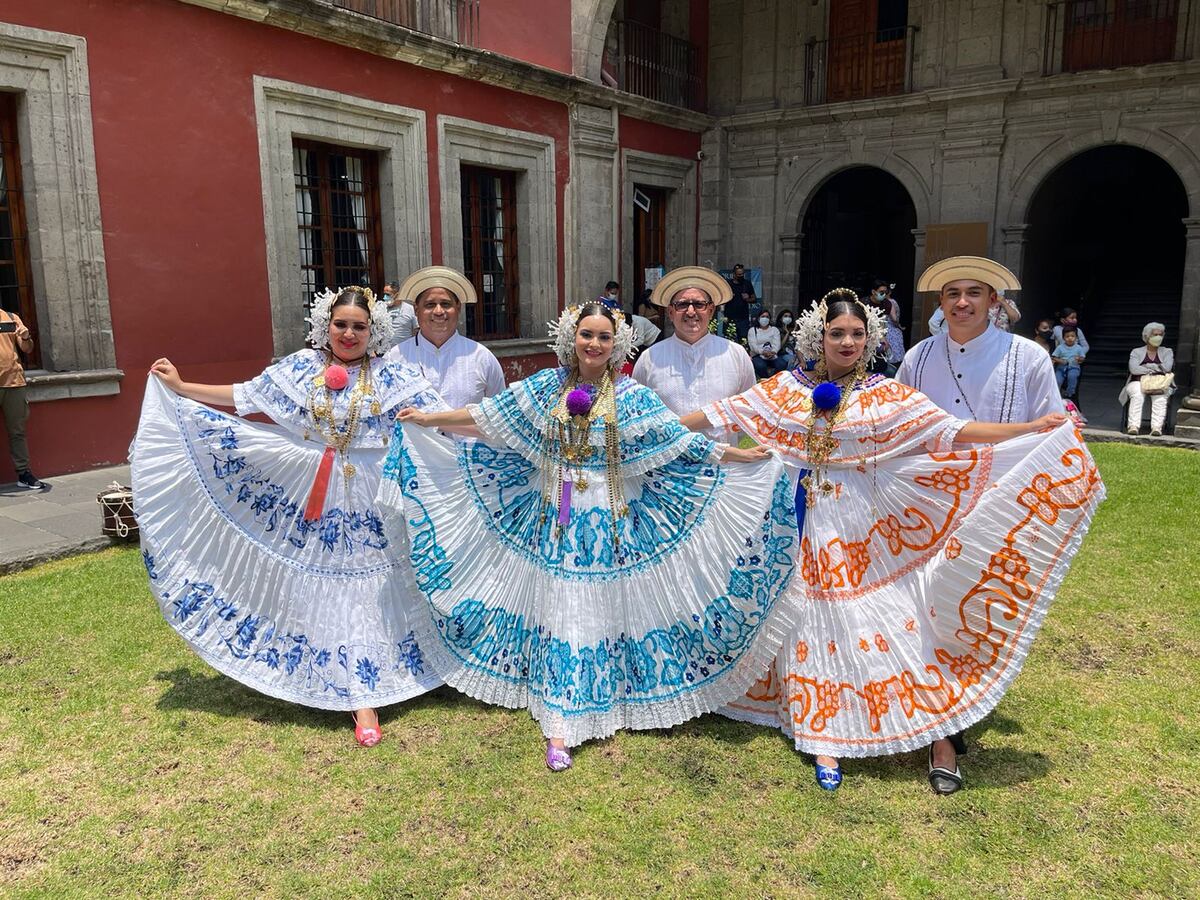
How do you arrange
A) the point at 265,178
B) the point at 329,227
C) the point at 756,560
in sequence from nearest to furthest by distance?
the point at 756,560
the point at 265,178
the point at 329,227

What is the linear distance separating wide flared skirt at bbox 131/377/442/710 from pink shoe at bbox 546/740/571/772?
0.67 meters

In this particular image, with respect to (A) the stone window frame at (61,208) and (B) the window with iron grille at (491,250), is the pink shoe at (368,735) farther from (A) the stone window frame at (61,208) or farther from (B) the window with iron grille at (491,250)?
(B) the window with iron grille at (491,250)

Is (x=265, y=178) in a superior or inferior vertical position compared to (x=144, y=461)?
superior

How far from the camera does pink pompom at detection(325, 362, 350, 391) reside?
3.50 meters

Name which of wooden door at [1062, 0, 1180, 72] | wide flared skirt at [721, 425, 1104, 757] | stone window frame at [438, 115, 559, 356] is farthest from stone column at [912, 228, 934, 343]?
wide flared skirt at [721, 425, 1104, 757]

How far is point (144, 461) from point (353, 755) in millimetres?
1418

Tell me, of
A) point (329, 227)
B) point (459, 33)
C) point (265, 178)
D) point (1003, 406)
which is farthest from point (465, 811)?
point (459, 33)

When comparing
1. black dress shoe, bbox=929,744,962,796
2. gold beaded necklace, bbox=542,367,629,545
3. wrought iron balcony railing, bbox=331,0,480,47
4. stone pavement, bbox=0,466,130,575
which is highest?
wrought iron balcony railing, bbox=331,0,480,47

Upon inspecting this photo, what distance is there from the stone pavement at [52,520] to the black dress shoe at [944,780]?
5.26 meters

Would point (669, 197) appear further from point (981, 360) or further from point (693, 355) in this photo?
point (981, 360)

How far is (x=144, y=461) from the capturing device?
3.45 metres

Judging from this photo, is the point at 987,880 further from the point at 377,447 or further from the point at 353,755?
the point at 377,447

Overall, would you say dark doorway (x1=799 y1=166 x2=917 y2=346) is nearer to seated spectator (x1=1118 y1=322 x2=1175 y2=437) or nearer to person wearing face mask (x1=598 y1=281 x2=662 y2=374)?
person wearing face mask (x1=598 y1=281 x2=662 y2=374)

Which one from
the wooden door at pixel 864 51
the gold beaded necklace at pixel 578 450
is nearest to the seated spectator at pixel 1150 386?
the wooden door at pixel 864 51
